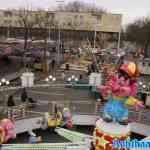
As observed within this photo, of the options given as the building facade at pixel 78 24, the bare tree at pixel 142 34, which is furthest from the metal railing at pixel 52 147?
the building facade at pixel 78 24

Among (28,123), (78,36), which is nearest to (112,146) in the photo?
(28,123)

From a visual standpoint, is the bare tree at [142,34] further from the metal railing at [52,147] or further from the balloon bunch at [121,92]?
the balloon bunch at [121,92]

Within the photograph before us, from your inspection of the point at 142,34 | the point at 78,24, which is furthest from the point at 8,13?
the point at 142,34

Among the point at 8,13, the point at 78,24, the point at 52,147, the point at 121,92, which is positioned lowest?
the point at 52,147

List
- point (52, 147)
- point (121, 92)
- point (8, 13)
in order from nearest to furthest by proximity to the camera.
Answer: point (121, 92) → point (52, 147) → point (8, 13)

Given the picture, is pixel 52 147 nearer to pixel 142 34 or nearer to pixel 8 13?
pixel 142 34

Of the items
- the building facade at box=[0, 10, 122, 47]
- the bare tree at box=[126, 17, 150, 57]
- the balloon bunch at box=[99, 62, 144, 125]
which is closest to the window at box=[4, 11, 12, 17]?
the building facade at box=[0, 10, 122, 47]

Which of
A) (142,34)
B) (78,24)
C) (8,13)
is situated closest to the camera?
(142,34)

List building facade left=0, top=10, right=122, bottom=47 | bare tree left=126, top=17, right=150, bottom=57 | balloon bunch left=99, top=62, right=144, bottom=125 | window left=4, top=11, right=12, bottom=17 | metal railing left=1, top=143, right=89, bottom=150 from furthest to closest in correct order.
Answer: window left=4, top=11, right=12, bottom=17 → building facade left=0, top=10, right=122, bottom=47 → bare tree left=126, top=17, right=150, bottom=57 → metal railing left=1, top=143, right=89, bottom=150 → balloon bunch left=99, top=62, right=144, bottom=125

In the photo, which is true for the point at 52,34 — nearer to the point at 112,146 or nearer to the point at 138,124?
the point at 138,124

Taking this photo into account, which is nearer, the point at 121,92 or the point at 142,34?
the point at 121,92

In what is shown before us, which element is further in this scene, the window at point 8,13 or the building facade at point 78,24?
the window at point 8,13

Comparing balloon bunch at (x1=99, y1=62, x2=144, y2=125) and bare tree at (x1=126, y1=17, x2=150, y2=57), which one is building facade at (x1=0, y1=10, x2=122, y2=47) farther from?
balloon bunch at (x1=99, y1=62, x2=144, y2=125)

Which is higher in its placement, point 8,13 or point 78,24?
point 8,13
